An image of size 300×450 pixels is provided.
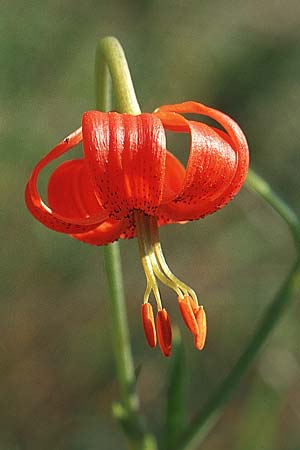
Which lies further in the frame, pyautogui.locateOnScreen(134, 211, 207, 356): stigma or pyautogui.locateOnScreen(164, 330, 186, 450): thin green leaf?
pyautogui.locateOnScreen(164, 330, 186, 450): thin green leaf

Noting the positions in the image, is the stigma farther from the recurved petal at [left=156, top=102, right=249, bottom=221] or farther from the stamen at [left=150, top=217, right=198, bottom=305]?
the recurved petal at [left=156, top=102, right=249, bottom=221]

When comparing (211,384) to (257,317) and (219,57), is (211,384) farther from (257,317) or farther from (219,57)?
(219,57)

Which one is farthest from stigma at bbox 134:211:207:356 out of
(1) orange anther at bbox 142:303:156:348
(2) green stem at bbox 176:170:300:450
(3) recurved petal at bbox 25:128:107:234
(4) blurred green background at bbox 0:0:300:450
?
(4) blurred green background at bbox 0:0:300:450

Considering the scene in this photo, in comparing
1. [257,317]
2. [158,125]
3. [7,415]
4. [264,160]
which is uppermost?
[158,125]

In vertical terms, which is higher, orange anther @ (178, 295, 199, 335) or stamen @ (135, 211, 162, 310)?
stamen @ (135, 211, 162, 310)

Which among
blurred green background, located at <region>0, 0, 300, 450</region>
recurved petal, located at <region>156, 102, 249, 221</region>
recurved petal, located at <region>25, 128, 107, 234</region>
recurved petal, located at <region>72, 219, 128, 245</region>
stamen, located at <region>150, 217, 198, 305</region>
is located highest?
recurved petal, located at <region>156, 102, 249, 221</region>

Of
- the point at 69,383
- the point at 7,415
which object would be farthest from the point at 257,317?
the point at 7,415

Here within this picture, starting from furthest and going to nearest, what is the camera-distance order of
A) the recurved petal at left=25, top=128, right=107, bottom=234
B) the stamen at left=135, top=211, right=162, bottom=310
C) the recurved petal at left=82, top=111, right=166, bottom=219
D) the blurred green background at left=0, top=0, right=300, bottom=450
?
the blurred green background at left=0, top=0, right=300, bottom=450, the stamen at left=135, top=211, right=162, bottom=310, the recurved petal at left=25, top=128, right=107, bottom=234, the recurved petal at left=82, top=111, right=166, bottom=219

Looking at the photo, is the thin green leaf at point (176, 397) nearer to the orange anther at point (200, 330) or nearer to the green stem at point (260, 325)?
the green stem at point (260, 325)
